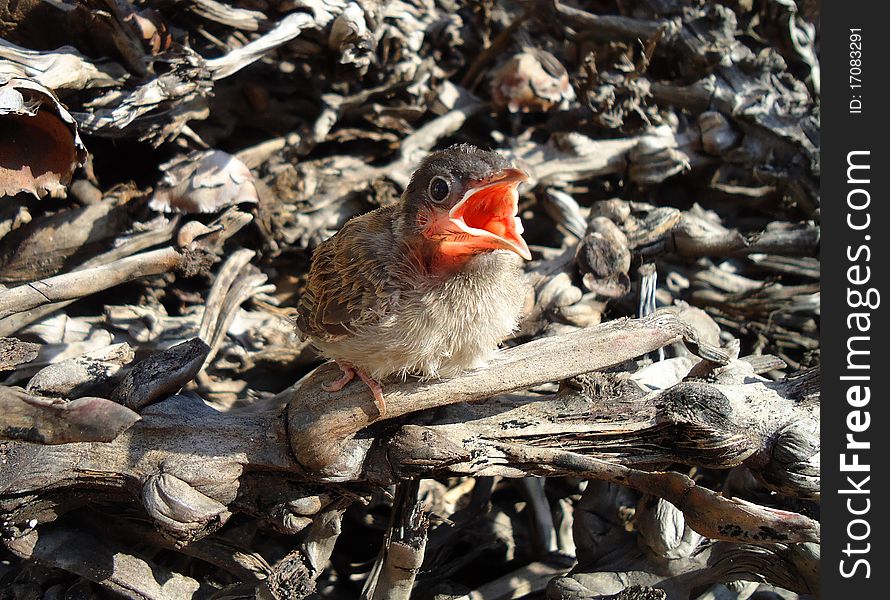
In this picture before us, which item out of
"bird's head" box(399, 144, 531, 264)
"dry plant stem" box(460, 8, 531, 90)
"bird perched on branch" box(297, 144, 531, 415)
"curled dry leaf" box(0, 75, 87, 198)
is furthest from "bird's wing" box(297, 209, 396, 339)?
"dry plant stem" box(460, 8, 531, 90)

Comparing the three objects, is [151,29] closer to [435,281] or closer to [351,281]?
[351,281]

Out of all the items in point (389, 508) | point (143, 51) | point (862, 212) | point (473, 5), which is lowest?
point (389, 508)

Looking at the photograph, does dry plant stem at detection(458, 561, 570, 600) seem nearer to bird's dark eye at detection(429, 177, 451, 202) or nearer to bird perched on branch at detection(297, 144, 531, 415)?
bird perched on branch at detection(297, 144, 531, 415)

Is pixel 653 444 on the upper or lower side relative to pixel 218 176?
lower

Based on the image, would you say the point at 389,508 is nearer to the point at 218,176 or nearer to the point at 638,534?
the point at 638,534

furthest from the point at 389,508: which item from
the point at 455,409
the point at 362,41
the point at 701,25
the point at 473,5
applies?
the point at 701,25

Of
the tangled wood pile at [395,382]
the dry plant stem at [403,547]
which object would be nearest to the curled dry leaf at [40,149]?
the tangled wood pile at [395,382]

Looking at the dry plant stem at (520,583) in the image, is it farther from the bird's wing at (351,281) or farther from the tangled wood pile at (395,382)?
the bird's wing at (351,281)
